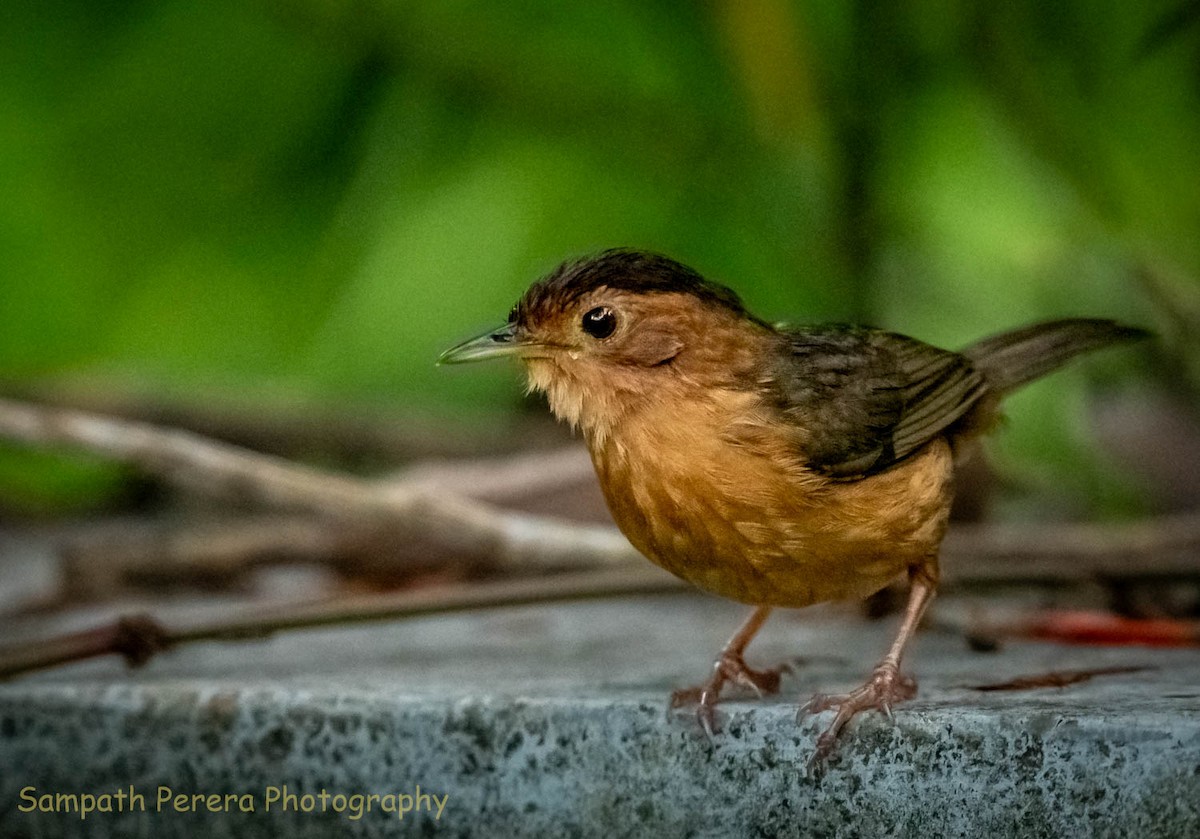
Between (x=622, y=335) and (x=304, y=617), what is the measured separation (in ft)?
3.01

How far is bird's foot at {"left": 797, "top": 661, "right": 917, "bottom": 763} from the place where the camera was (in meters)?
2.27

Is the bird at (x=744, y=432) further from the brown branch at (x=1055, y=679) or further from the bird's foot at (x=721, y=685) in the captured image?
the brown branch at (x=1055, y=679)

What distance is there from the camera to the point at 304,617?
3.17m

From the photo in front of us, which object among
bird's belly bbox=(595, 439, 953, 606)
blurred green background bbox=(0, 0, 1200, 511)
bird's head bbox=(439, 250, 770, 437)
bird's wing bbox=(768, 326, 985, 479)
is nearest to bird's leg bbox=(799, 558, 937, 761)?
bird's belly bbox=(595, 439, 953, 606)

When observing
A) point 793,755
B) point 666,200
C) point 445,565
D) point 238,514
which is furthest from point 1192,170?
point 238,514

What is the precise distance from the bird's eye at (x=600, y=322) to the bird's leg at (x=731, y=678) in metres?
0.60

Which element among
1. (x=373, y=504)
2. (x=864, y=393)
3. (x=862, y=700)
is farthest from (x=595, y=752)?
(x=373, y=504)

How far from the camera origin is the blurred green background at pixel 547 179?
4633 millimetres

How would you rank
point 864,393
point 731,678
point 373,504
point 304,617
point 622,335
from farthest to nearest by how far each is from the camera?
1. point 373,504
2. point 304,617
3. point 864,393
4. point 622,335
5. point 731,678

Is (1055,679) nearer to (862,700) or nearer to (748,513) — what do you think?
(862,700)

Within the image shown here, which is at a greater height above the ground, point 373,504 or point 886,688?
point 886,688

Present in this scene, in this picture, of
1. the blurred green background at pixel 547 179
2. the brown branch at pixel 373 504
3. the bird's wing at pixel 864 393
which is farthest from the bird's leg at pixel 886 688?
the blurred green background at pixel 547 179

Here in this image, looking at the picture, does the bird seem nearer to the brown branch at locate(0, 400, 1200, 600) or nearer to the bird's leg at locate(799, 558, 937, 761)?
the bird's leg at locate(799, 558, 937, 761)

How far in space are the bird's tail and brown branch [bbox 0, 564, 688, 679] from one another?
32.2 inches
